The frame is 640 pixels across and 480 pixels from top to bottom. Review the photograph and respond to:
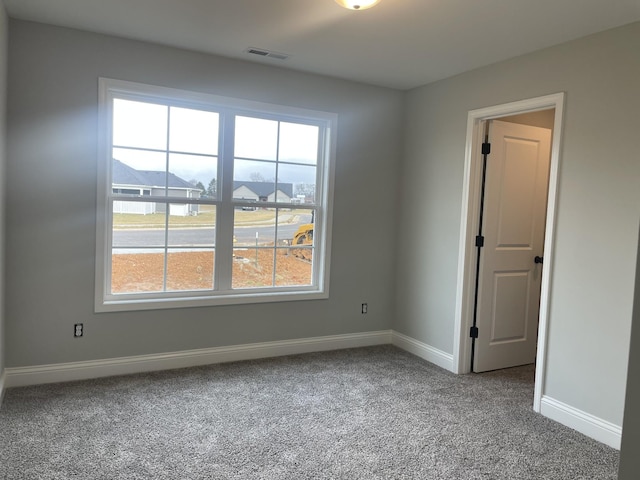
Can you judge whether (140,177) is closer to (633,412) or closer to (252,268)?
(252,268)

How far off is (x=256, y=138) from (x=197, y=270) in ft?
4.05

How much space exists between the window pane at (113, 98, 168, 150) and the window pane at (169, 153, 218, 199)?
0.18 m

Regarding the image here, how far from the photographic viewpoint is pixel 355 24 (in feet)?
9.62

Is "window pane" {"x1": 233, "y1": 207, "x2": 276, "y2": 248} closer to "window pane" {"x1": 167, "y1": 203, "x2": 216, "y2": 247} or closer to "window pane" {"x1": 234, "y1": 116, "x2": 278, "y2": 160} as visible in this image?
"window pane" {"x1": 167, "y1": 203, "x2": 216, "y2": 247}

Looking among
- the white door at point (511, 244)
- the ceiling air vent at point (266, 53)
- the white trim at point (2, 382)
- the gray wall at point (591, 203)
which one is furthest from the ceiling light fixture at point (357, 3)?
the white trim at point (2, 382)

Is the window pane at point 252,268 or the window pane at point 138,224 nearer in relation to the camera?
the window pane at point 138,224

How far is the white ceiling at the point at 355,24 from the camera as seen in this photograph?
104 inches

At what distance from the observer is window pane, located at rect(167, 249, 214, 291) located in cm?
376

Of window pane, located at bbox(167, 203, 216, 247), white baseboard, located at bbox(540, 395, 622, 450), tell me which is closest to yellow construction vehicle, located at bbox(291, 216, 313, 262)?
window pane, located at bbox(167, 203, 216, 247)

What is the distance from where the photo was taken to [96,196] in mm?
3373

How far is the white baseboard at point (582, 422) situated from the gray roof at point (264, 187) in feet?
8.50

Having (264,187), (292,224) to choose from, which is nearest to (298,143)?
(264,187)

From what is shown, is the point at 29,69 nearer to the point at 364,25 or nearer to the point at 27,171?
the point at 27,171

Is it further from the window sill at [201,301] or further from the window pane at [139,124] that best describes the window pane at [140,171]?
the window sill at [201,301]
